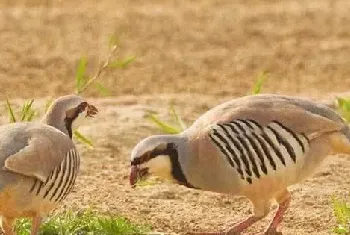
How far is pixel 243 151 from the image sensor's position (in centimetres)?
564

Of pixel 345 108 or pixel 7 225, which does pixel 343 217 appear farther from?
pixel 345 108

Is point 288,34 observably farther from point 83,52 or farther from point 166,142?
point 166,142

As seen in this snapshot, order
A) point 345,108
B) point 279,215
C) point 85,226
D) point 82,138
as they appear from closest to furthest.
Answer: point 85,226, point 279,215, point 82,138, point 345,108

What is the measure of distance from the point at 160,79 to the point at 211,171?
4751mm

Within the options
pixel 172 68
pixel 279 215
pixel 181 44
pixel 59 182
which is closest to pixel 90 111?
pixel 59 182

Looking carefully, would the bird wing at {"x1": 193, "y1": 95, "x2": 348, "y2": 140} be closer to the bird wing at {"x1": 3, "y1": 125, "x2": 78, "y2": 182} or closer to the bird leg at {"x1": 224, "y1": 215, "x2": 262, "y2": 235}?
the bird leg at {"x1": 224, "y1": 215, "x2": 262, "y2": 235}

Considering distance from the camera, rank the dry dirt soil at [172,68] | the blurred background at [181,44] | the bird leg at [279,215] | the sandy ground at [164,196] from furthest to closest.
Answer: the blurred background at [181,44] < the dry dirt soil at [172,68] < the sandy ground at [164,196] < the bird leg at [279,215]

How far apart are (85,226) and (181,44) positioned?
20.4 ft

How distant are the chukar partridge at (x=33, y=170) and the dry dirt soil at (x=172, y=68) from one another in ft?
2.69

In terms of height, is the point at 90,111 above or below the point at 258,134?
below

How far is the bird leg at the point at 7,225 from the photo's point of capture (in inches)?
211

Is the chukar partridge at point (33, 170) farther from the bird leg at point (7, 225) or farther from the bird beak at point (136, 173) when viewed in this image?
the bird beak at point (136, 173)

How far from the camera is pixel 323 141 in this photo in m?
5.84

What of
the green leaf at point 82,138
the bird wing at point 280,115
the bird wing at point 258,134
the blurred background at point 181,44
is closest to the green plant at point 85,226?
the bird wing at point 258,134
